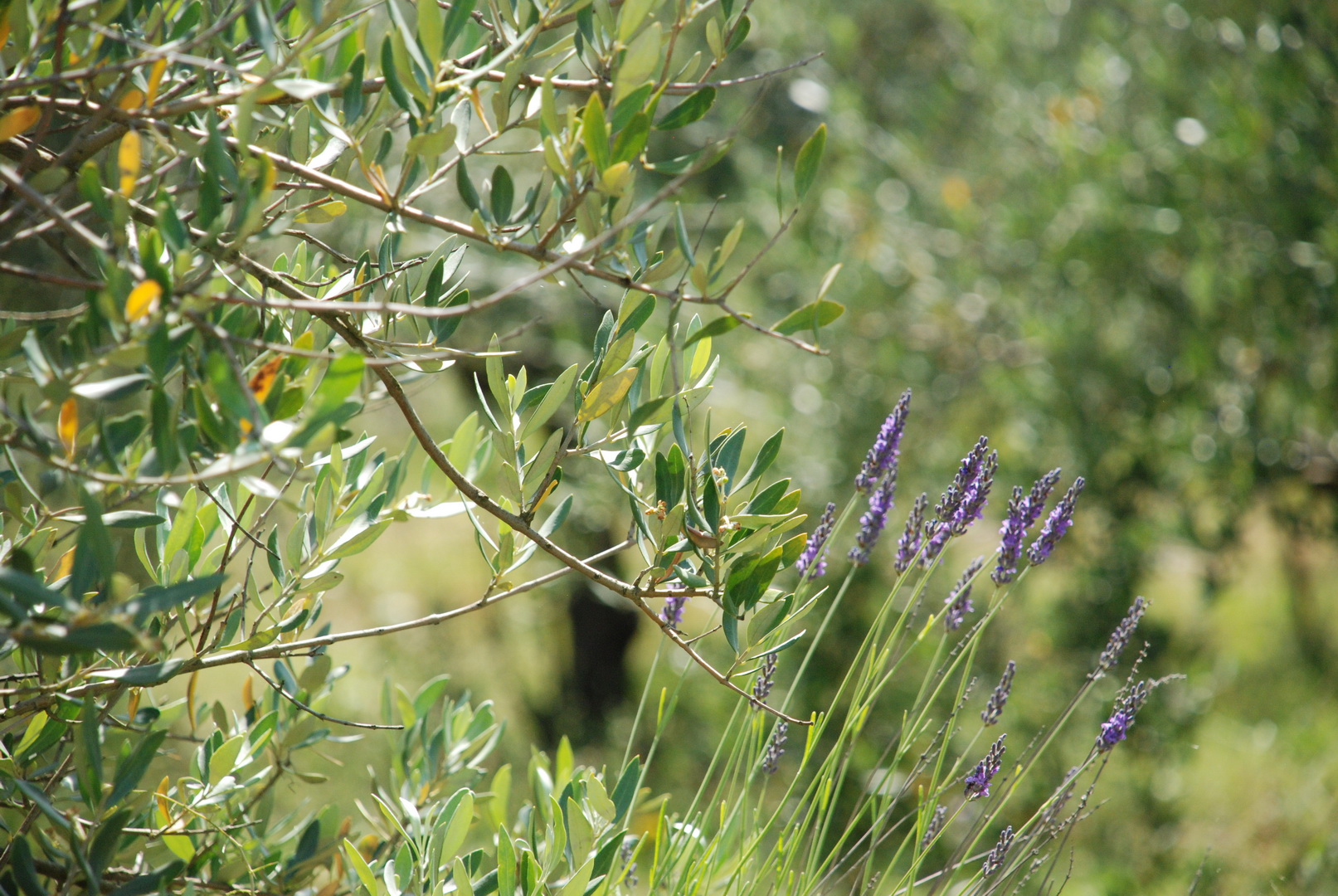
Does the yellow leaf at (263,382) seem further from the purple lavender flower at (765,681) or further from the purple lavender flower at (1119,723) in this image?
the purple lavender flower at (1119,723)

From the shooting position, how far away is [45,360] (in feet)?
2.01

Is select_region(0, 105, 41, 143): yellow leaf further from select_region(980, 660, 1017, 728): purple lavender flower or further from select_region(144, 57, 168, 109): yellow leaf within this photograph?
select_region(980, 660, 1017, 728): purple lavender flower

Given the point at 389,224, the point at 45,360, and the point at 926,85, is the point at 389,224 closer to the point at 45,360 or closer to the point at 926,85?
the point at 45,360

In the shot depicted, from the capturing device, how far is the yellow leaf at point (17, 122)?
626mm

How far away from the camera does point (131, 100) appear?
0.67 metres

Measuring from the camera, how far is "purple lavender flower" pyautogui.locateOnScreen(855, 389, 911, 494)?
1018mm

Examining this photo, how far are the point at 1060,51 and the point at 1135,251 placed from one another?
3.01ft

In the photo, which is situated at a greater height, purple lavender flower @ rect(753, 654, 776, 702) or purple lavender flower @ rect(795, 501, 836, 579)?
purple lavender flower @ rect(795, 501, 836, 579)

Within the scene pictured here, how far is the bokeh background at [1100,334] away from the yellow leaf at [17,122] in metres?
2.01

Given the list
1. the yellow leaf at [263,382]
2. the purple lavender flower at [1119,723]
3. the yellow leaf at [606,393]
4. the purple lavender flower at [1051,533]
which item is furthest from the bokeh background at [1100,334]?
the yellow leaf at [263,382]

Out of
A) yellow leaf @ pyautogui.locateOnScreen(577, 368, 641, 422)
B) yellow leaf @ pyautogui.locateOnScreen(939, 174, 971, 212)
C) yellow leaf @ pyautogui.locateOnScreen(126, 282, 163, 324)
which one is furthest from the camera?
yellow leaf @ pyautogui.locateOnScreen(939, 174, 971, 212)

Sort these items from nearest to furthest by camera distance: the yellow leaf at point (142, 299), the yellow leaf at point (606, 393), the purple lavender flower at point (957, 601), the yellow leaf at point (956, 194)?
the yellow leaf at point (142, 299), the yellow leaf at point (606, 393), the purple lavender flower at point (957, 601), the yellow leaf at point (956, 194)

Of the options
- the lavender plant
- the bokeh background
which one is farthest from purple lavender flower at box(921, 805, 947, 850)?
the bokeh background

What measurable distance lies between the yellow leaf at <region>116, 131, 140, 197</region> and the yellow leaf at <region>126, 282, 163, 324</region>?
0.29 feet
